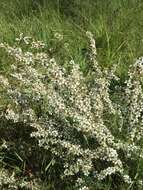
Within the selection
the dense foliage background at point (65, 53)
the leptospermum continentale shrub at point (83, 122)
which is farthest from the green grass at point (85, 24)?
the leptospermum continentale shrub at point (83, 122)

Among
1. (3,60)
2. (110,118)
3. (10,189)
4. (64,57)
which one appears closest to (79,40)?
(64,57)

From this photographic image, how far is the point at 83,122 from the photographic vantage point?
10.8 feet

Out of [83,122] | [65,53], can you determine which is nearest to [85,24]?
[65,53]

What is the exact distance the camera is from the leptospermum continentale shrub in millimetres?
3305

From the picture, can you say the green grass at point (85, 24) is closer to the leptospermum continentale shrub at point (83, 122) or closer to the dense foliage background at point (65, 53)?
the dense foliage background at point (65, 53)

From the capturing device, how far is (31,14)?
582 cm

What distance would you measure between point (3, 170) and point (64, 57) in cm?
155

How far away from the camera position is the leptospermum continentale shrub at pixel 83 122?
330cm

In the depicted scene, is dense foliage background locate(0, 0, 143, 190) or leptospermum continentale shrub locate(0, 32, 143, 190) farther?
dense foliage background locate(0, 0, 143, 190)

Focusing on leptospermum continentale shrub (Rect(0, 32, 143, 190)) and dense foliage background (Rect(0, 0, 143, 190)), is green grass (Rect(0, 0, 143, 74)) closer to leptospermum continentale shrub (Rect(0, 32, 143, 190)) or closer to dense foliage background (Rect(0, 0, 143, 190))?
dense foliage background (Rect(0, 0, 143, 190))

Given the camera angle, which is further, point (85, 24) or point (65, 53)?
point (85, 24)

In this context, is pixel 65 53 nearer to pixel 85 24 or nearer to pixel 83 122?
pixel 85 24

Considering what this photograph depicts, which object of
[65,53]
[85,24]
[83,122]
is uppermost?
[85,24]

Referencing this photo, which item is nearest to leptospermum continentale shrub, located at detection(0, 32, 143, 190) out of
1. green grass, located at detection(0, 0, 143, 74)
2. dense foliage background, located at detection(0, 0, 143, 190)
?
dense foliage background, located at detection(0, 0, 143, 190)
